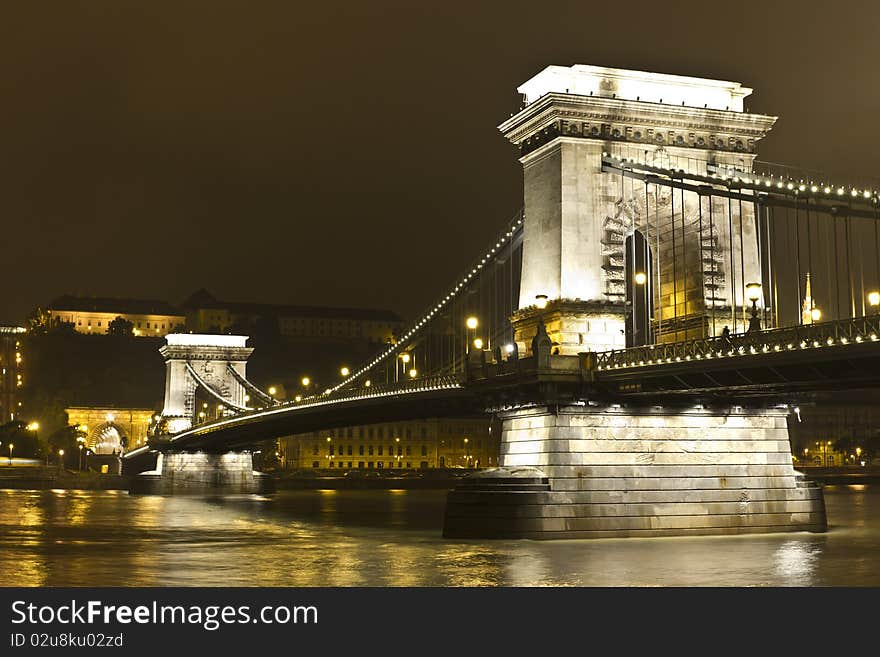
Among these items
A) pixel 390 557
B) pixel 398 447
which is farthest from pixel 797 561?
pixel 398 447

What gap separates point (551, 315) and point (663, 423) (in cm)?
498

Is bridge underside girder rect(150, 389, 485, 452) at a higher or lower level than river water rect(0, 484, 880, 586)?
higher

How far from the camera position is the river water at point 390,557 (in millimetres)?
28344

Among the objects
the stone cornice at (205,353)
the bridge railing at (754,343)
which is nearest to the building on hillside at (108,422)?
the stone cornice at (205,353)

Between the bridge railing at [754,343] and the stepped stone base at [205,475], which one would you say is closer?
the bridge railing at [754,343]

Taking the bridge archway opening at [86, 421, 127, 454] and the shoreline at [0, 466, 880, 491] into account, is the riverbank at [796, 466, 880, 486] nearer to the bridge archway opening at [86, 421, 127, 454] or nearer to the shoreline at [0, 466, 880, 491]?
the shoreline at [0, 466, 880, 491]

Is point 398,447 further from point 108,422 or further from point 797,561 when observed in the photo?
point 797,561

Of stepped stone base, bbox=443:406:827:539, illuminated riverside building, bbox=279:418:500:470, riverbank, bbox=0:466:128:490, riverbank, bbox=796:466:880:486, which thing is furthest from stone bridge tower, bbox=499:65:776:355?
illuminated riverside building, bbox=279:418:500:470

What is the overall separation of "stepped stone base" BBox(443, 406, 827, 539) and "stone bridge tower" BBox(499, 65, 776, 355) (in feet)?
9.98

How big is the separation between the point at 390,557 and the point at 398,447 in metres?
118

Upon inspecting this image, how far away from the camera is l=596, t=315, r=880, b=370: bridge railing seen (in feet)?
99.3

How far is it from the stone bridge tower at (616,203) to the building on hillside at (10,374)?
149 m

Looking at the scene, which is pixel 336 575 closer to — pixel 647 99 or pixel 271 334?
pixel 647 99

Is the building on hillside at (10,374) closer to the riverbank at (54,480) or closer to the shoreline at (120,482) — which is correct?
the shoreline at (120,482)
